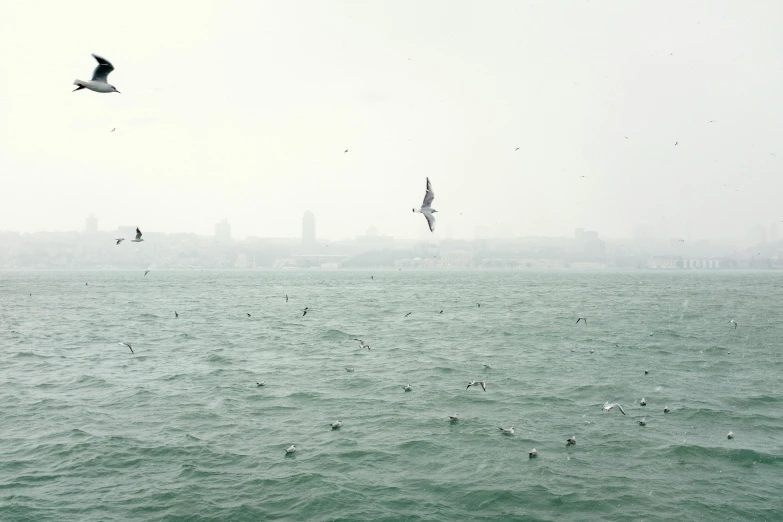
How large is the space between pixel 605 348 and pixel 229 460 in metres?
22.6

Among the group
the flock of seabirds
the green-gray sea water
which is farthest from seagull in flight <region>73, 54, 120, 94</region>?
the green-gray sea water

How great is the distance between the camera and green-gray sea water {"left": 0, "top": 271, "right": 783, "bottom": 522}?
10469 millimetres

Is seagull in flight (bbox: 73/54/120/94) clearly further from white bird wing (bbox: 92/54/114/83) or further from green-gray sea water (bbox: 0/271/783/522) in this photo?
green-gray sea water (bbox: 0/271/783/522)

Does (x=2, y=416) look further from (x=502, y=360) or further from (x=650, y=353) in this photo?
(x=650, y=353)

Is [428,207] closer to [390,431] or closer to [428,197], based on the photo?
[428,197]

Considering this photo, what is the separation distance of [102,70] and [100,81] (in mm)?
213

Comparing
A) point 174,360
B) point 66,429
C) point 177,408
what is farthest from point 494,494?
point 174,360

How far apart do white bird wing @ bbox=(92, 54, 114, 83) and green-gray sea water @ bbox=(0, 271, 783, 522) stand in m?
8.36

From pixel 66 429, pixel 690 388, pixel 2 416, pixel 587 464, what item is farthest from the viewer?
pixel 690 388

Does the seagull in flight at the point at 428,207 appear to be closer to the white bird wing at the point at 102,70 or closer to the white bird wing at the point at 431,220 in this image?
the white bird wing at the point at 431,220

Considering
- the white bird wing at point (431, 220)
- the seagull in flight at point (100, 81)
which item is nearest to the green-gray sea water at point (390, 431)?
the white bird wing at point (431, 220)

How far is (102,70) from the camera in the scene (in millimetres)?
10242

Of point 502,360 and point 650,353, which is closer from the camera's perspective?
point 502,360

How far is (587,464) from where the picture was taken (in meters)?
12.1
